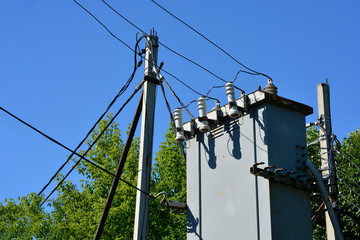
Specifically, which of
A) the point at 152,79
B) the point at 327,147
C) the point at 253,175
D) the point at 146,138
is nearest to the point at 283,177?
the point at 253,175

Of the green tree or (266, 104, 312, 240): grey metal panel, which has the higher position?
the green tree

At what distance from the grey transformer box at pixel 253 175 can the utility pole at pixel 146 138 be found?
3.98ft

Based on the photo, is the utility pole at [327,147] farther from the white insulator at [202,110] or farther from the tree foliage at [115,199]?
the tree foliage at [115,199]

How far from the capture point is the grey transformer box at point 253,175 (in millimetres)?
9406

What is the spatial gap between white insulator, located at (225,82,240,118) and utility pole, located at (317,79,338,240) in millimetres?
3362

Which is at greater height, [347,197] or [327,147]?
[347,197]

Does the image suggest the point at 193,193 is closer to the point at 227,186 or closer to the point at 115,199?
the point at 227,186

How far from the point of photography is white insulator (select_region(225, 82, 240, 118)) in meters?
10.2

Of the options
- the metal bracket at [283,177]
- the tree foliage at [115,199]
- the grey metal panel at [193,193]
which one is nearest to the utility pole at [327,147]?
the metal bracket at [283,177]

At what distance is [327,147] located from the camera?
12609 millimetres

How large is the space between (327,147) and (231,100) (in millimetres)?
3627

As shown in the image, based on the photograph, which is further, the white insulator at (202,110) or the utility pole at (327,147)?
the utility pole at (327,147)

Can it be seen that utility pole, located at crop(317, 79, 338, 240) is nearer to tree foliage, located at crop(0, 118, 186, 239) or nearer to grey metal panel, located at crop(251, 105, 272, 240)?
grey metal panel, located at crop(251, 105, 272, 240)

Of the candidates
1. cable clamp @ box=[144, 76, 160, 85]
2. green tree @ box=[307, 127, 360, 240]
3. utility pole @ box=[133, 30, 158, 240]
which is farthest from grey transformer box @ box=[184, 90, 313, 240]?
green tree @ box=[307, 127, 360, 240]
